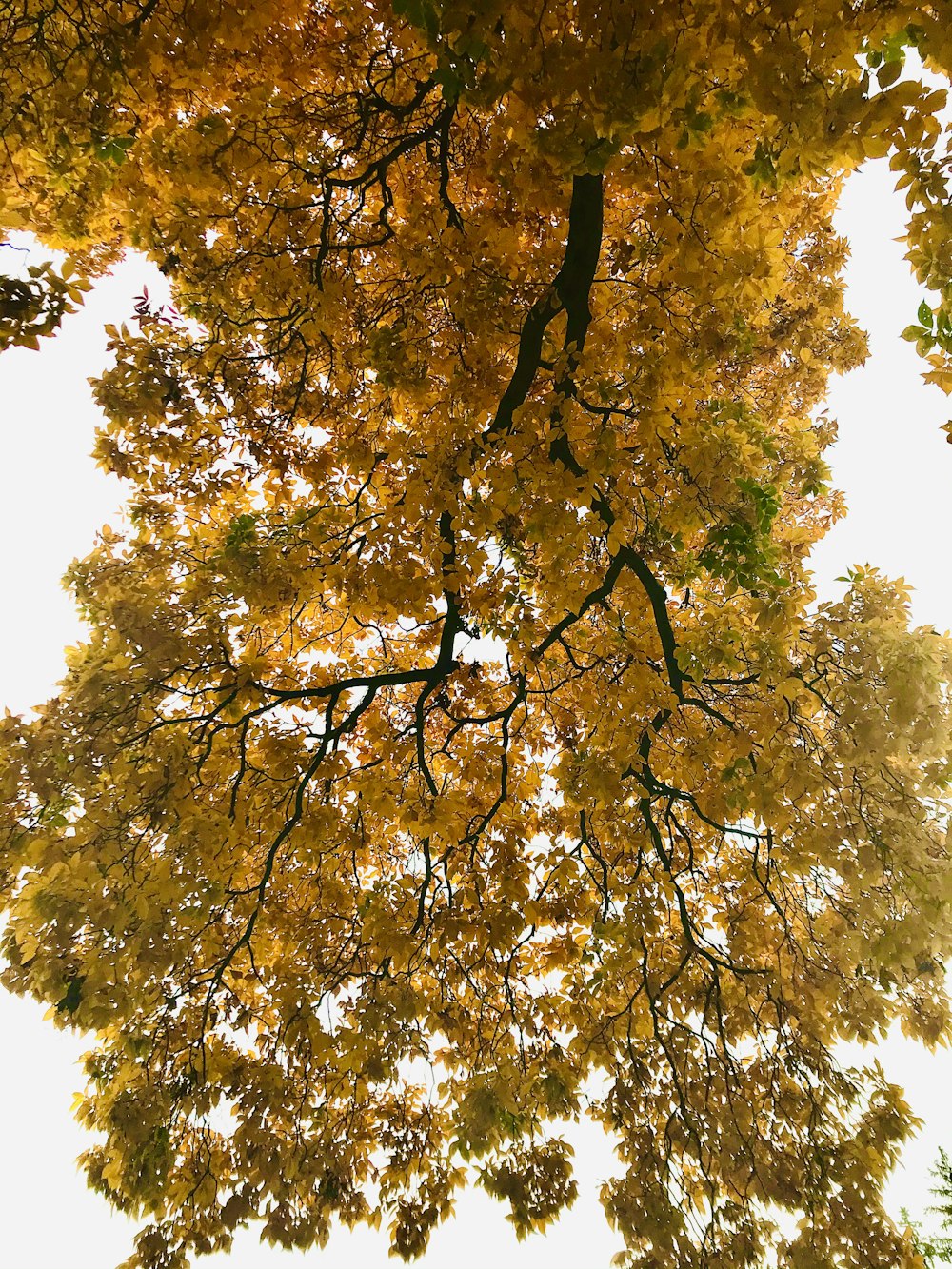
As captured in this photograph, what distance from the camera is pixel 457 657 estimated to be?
5184mm

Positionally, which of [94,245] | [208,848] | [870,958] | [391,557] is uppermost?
[94,245]

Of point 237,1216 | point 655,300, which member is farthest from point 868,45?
point 237,1216

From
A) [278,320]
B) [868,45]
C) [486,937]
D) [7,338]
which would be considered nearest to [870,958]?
[486,937]

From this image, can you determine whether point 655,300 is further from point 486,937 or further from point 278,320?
point 486,937

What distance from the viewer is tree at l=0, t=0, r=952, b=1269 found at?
3.36m

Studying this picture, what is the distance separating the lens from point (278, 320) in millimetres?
4230

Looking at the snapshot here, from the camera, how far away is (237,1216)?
4.17m

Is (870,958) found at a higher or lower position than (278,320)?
lower

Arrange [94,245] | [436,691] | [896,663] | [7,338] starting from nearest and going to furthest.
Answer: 1. [7,338]
2. [896,663]
3. [94,245]
4. [436,691]

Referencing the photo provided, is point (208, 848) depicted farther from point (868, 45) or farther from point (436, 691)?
point (868, 45)

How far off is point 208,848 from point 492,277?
3.92m

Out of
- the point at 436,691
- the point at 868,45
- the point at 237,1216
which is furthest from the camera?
the point at 436,691

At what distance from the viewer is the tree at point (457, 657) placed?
11.0 feet

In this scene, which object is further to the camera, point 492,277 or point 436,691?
point 436,691
